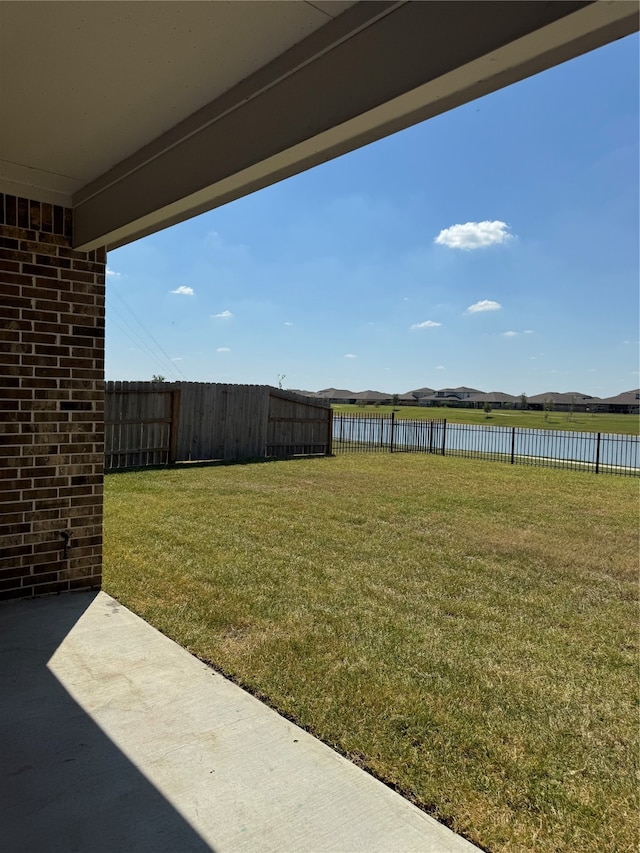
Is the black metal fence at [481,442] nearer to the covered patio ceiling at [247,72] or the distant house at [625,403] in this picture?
the covered patio ceiling at [247,72]

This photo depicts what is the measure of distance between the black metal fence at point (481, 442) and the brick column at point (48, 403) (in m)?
11.6

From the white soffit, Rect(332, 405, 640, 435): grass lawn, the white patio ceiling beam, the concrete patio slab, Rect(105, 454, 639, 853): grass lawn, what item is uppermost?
the white soffit

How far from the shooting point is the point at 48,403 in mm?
3430

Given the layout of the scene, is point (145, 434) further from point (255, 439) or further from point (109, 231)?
point (109, 231)

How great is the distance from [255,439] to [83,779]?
10660 mm

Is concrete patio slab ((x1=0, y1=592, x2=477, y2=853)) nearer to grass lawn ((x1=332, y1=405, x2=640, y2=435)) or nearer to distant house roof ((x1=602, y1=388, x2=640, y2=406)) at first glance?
grass lawn ((x1=332, y1=405, x2=640, y2=435))

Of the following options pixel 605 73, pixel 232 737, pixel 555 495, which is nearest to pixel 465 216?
pixel 555 495

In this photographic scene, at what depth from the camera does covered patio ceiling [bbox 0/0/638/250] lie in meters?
1.31

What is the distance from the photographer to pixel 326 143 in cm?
177

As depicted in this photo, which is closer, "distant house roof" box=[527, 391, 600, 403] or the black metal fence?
the black metal fence

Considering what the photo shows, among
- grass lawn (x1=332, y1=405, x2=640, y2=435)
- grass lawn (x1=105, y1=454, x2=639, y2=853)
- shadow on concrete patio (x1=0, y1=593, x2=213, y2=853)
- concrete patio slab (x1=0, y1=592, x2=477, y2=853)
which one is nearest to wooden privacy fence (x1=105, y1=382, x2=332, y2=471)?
grass lawn (x1=332, y1=405, x2=640, y2=435)

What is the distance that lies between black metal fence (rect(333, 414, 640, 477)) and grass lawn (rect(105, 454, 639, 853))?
7.40 m

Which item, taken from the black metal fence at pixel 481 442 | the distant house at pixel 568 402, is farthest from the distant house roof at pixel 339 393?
the black metal fence at pixel 481 442

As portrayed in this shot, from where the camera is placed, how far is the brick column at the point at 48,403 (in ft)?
10.7
